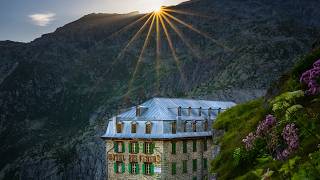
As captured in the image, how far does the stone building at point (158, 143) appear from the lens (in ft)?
174

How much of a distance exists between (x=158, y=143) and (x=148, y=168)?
3312 mm

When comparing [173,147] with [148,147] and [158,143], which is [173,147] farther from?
[148,147]

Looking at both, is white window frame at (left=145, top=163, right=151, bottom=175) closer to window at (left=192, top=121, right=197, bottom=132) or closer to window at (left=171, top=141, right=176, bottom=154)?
window at (left=171, top=141, right=176, bottom=154)

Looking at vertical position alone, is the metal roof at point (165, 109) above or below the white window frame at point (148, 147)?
above

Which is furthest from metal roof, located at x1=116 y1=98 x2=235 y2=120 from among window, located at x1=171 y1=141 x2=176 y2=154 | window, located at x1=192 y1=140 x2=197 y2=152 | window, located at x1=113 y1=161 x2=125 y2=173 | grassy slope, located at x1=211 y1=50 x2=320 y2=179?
grassy slope, located at x1=211 y1=50 x2=320 y2=179

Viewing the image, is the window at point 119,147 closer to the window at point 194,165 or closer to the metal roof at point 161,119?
the metal roof at point 161,119

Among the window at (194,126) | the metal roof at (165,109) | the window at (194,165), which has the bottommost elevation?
the window at (194,165)

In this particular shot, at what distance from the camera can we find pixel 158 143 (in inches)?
2092

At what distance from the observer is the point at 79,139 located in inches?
6599

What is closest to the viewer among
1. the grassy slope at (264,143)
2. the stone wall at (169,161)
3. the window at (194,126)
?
the grassy slope at (264,143)

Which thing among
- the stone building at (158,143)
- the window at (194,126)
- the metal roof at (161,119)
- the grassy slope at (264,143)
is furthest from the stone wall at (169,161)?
the grassy slope at (264,143)

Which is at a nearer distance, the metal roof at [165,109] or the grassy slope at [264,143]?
the grassy slope at [264,143]

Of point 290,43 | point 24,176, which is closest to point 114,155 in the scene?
point 24,176

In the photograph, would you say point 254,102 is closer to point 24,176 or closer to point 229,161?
point 229,161
